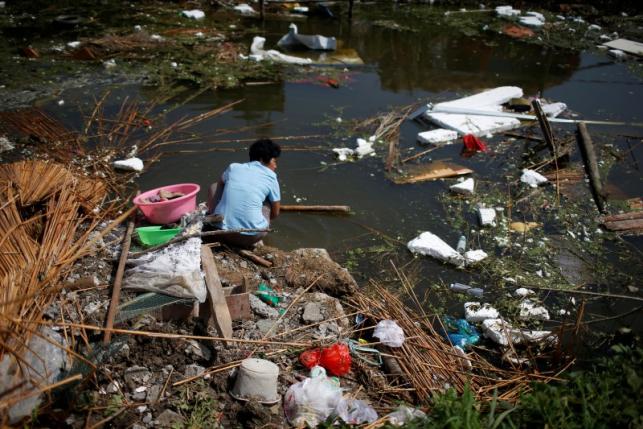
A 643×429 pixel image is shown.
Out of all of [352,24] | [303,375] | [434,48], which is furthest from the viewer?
[352,24]

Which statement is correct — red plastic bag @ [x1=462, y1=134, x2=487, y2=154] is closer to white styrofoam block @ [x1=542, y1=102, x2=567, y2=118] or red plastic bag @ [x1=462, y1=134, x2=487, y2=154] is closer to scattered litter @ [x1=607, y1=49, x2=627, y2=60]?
white styrofoam block @ [x1=542, y1=102, x2=567, y2=118]

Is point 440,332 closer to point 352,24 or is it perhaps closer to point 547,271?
point 547,271

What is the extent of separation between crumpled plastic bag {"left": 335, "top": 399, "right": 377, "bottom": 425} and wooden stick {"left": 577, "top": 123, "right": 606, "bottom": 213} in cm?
470

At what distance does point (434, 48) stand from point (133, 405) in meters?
11.6

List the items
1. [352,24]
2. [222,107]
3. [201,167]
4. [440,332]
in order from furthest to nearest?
[352,24]
[222,107]
[201,167]
[440,332]

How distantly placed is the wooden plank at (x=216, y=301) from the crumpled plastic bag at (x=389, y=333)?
1206mm

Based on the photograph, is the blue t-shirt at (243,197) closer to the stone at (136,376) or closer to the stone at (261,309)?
the stone at (261,309)

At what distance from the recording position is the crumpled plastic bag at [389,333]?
12.6 feet

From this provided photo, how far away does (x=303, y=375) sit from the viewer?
3.57 meters

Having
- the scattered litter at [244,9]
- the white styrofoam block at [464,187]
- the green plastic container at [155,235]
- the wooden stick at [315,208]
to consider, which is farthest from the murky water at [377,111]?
the green plastic container at [155,235]

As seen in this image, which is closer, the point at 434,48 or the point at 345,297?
the point at 345,297

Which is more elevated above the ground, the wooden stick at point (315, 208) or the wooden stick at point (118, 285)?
the wooden stick at point (118, 285)

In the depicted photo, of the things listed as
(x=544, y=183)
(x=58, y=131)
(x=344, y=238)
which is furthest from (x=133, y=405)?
(x=544, y=183)

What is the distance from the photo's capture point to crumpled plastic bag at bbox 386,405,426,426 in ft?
9.86
